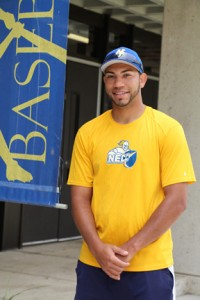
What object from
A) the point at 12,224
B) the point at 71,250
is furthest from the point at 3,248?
the point at 71,250

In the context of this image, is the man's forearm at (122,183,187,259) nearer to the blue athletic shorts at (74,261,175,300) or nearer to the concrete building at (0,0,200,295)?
the blue athletic shorts at (74,261,175,300)

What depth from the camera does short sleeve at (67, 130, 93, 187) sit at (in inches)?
125

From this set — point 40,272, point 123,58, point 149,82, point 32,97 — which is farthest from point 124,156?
point 149,82

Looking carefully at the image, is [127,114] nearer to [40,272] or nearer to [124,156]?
[124,156]

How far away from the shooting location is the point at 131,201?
301 cm

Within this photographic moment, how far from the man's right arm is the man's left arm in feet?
0.13

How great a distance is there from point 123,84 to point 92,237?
2.18 feet

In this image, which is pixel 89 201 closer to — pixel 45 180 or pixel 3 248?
pixel 45 180

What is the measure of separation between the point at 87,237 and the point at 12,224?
5552 millimetres

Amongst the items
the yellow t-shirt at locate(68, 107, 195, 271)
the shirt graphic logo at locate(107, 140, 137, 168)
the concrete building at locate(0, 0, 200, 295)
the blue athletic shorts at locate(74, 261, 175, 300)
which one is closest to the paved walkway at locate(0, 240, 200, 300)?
Answer: the concrete building at locate(0, 0, 200, 295)

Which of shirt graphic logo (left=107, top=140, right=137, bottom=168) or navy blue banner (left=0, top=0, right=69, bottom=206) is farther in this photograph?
navy blue banner (left=0, top=0, right=69, bottom=206)

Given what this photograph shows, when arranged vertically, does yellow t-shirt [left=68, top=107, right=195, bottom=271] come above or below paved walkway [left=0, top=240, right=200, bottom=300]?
above

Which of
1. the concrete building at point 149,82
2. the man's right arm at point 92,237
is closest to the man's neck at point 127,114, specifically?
the man's right arm at point 92,237

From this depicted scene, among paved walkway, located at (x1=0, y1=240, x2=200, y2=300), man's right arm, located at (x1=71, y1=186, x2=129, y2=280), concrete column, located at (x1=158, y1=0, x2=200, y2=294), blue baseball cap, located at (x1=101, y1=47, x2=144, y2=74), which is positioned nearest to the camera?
man's right arm, located at (x1=71, y1=186, x2=129, y2=280)
